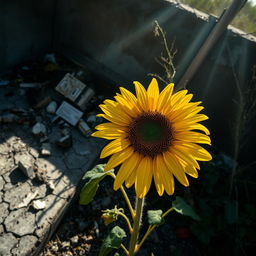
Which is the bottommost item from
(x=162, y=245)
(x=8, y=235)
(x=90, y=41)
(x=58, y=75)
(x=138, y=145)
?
(x=8, y=235)

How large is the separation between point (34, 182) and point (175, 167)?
78.0 inches

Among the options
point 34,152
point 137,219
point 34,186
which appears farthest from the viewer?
point 34,152

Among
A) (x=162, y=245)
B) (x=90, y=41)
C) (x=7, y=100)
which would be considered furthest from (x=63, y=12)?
(x=162, y=245)

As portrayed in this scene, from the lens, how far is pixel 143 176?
136 centimetres

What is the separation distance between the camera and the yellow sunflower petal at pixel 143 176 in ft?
4.28

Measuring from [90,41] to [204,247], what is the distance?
343 centimetres

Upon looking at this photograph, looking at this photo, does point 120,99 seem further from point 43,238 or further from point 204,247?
point 204,247

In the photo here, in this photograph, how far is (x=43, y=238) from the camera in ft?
7.73

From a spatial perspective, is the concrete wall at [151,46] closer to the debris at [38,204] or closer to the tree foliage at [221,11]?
the tree foliage at [221,11]

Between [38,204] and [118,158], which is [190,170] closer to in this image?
[118,158]

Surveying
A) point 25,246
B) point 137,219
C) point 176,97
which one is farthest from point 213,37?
point 25,246

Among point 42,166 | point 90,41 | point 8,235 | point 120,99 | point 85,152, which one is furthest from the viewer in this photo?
point 90,41

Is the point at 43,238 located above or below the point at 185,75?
below

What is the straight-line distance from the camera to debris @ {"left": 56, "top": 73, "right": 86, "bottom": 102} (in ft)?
12.5
